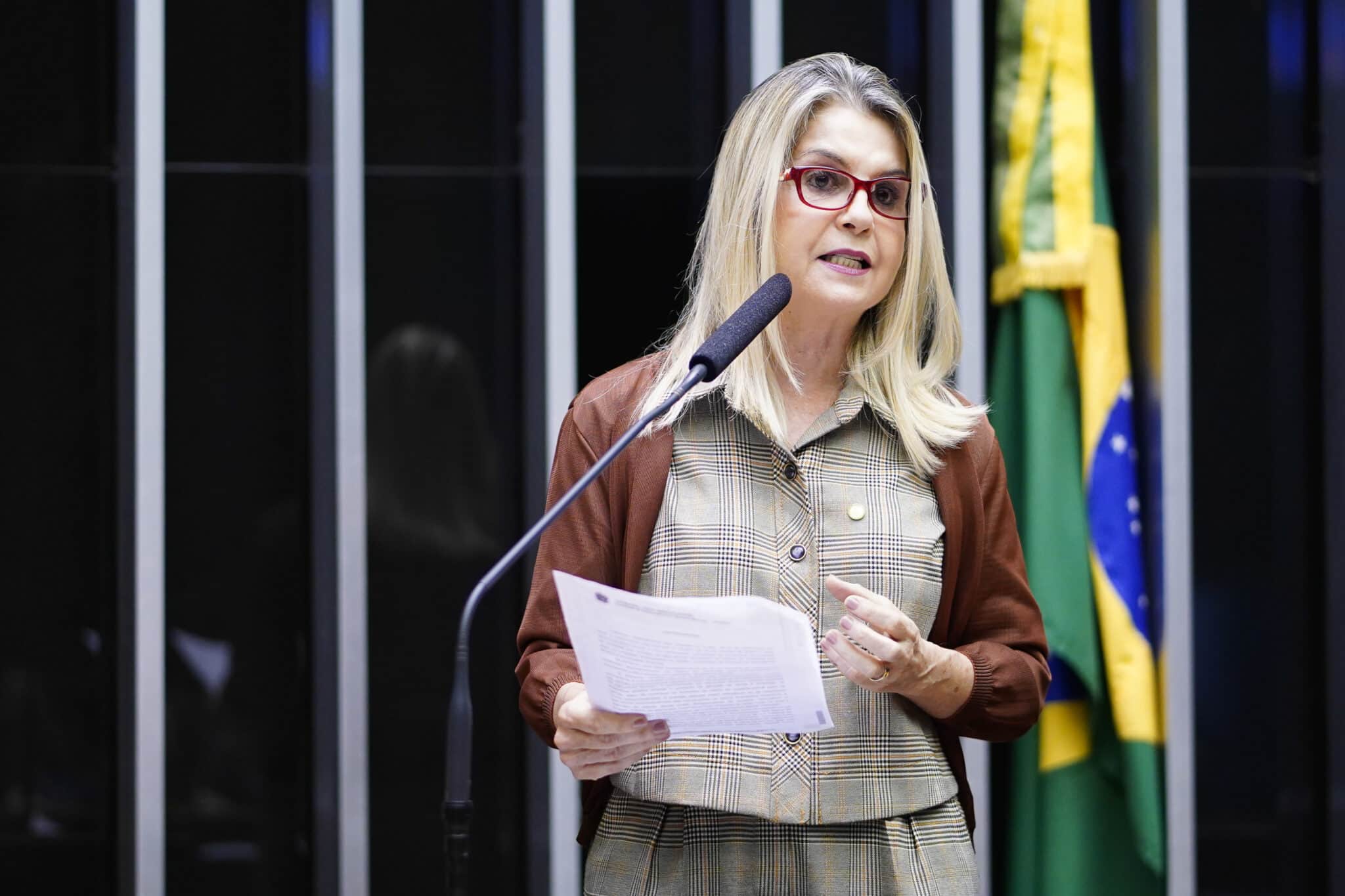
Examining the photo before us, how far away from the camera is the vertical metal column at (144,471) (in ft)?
9.73

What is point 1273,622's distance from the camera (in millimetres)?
3201

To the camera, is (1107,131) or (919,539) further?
(1107,131)

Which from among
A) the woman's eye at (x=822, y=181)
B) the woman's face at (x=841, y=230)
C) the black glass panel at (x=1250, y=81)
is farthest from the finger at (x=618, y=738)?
the black glass panel at (x=1250, y=81)

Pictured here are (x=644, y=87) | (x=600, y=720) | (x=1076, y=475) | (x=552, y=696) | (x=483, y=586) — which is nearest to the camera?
(x=483, y=586)

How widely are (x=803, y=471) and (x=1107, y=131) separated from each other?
1908 millimetres

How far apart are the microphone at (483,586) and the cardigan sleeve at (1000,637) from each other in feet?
1.34

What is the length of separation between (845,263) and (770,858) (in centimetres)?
65

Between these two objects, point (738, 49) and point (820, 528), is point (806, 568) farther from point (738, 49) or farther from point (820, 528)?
point (738, 49)

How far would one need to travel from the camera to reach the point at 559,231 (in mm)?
3021

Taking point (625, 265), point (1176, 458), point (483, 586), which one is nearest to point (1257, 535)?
point (1176, 458)

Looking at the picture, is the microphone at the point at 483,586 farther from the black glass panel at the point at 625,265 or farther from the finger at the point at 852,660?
the black glass panel at the point at 625,265

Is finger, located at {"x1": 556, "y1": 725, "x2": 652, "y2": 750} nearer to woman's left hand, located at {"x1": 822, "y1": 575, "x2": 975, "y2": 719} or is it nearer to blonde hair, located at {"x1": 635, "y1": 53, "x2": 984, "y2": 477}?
woman's left hand, located at {"x1": 822, "y1": 575, "x2": 975, "y2": 719}

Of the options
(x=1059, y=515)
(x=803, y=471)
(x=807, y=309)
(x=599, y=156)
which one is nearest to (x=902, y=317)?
(x=807, y=309)

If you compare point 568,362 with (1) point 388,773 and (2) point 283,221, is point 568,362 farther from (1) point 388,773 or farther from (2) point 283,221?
(1) point 388,773
